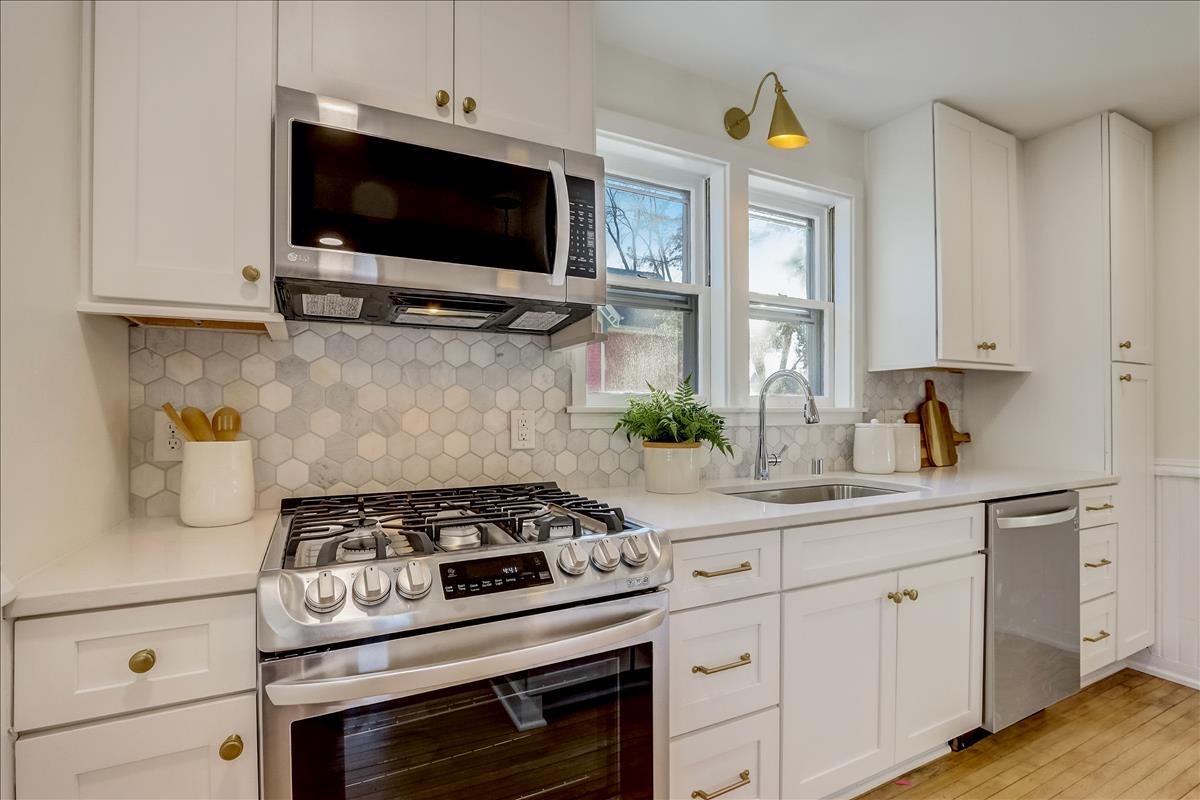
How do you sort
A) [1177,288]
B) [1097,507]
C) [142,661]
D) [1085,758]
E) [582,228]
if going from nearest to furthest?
[142,661] < [582,228] < [1085,758] < [1097,507] < [1177,288]

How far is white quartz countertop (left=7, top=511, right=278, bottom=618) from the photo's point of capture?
0.91 metres

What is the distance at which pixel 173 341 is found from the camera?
150 cm

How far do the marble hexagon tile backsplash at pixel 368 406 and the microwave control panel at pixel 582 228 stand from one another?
459 millimetres

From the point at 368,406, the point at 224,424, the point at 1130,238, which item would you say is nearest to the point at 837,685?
the point at 368,406

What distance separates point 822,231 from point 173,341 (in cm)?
253

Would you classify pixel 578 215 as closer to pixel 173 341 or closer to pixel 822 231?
pixel 173 341

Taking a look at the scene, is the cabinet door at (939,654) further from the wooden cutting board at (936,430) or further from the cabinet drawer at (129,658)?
the cabinet drawer at (129,658)

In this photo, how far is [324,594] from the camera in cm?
99

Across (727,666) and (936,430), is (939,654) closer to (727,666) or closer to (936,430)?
(727,666)

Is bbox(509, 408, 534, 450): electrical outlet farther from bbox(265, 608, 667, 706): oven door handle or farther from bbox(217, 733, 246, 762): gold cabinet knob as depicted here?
bbox(217, 733, 246, 762): gold cabinet knob

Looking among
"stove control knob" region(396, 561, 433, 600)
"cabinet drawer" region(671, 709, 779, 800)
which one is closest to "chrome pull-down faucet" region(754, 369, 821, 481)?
"cabinet drawer" region(671, 709, 779, 800)

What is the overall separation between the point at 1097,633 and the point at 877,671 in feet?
4.56

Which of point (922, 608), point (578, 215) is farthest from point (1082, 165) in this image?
point (578, 215)

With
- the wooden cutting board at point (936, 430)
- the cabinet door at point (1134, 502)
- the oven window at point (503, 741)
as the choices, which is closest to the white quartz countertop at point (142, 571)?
the oven window at point (503, 741)
